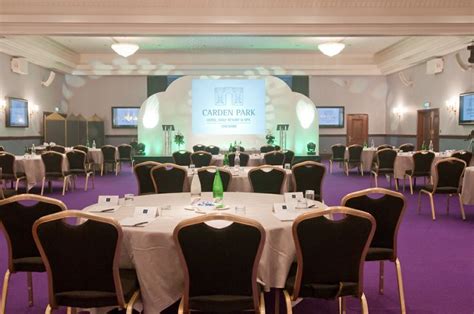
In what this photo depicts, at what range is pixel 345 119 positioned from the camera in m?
19.1

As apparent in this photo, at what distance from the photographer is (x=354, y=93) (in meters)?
18.9

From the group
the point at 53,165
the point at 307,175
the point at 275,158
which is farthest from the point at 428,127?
the point at 53,165

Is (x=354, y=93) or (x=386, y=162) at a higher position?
(x=354, y=93)

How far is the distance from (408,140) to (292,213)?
14.6m

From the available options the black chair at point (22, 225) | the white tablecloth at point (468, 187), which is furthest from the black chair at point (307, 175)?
the black chair at point (22, 225)

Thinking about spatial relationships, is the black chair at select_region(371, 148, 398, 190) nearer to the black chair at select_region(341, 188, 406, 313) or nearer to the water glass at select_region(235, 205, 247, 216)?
the black chair at select_region(341, 188, 406, 313)

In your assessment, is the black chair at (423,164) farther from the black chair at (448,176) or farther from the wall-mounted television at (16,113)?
the wall-mounted television at (16,113)

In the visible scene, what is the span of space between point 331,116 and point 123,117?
332 inches

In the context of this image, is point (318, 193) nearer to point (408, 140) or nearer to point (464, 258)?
point (464, 258)

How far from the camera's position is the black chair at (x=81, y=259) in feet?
8.14

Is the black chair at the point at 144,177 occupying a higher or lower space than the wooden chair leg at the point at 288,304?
higher

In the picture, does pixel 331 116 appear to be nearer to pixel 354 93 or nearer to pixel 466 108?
pixel 354 93

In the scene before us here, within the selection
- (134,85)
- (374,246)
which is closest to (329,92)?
(134,85)

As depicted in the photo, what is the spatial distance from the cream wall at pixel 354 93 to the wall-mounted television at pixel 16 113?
34.8 ft
